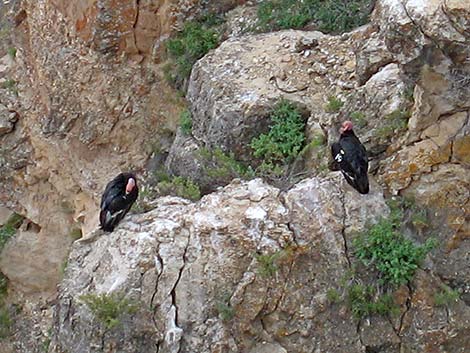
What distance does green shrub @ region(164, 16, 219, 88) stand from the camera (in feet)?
40.1

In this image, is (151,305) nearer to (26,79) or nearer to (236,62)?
(236,62)

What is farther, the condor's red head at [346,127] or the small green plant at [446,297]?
the condor's red head at [346,127]

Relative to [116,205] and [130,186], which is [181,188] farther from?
[116,205]

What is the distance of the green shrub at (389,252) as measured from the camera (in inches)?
336

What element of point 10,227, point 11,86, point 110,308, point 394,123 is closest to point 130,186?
point 110,308

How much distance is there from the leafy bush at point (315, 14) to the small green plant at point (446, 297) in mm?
4564

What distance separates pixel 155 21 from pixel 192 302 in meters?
5.34

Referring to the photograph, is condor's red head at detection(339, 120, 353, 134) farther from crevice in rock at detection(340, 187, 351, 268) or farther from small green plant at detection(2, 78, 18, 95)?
small green plant at detection(2, 78, 18, 95)

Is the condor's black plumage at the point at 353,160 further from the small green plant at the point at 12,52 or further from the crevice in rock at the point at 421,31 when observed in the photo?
the small green plant at the point at 12,52

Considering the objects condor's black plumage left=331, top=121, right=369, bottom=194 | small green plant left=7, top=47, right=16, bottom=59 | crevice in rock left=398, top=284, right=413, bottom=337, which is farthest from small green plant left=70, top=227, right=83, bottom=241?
crevice in rock left=398, top=284, right=413, bottom=337

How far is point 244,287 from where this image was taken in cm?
854

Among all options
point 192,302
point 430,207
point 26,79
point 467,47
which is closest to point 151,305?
point 192,302

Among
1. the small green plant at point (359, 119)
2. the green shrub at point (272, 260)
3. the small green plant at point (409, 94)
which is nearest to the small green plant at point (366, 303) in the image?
the green shrub at point (272, 260)

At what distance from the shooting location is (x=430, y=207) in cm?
888
